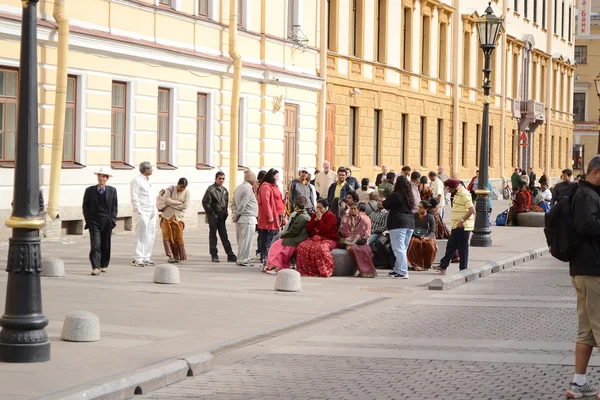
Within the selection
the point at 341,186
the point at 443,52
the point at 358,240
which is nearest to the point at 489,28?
the point at 341,186

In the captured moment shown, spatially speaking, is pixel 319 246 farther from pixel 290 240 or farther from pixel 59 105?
pixel 59 105

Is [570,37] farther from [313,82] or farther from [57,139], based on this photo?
[57,139]

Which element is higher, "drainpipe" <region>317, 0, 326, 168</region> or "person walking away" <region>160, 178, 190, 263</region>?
"drainpipe" <region>317, 0, 326, 168</region>

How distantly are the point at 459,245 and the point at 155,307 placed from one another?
24.2 feet

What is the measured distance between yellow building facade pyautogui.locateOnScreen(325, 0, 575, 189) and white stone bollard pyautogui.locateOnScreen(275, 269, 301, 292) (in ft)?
68.6

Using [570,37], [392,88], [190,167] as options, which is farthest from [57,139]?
[570,37]

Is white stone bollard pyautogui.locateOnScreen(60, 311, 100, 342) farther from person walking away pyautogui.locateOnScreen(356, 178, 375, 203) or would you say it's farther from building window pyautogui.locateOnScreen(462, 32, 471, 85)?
building window pyautogui.locateOnScreen(462, 32, 471, 85)

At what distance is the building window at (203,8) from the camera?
2964 cm

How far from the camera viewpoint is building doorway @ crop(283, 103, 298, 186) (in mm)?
34719

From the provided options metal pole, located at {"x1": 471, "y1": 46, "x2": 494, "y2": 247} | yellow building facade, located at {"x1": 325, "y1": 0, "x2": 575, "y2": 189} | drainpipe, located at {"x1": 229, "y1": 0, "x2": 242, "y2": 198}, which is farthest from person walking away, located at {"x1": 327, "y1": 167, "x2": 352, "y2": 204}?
yellow building facade, located at {"x1": 325, "y1": 0, "x2": 575, "y2": 189}

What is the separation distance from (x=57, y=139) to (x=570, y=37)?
5856 centimetres

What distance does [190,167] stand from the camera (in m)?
29.3

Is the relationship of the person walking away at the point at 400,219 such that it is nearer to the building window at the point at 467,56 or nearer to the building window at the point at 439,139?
the building window at the point at 439,139

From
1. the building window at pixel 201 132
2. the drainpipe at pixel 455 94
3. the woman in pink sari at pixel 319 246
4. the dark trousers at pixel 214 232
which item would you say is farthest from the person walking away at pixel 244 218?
the drainpipe at pixel 455 94
